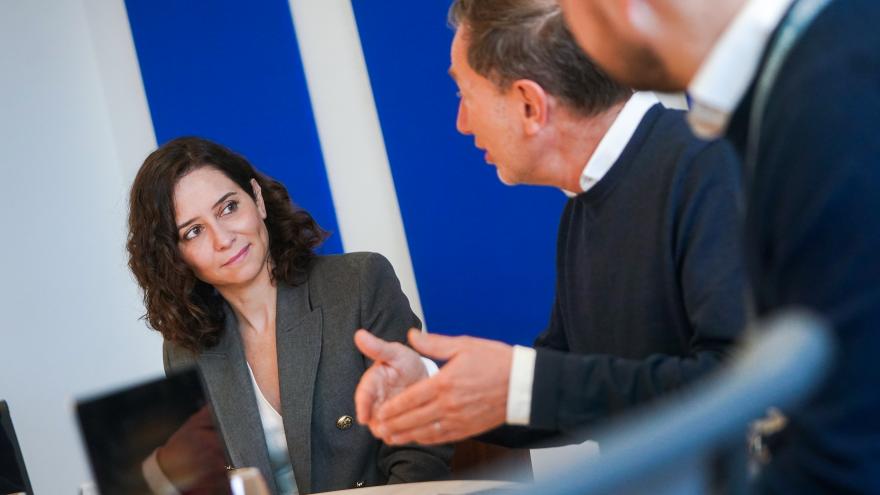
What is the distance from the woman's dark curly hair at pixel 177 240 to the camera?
265 cm

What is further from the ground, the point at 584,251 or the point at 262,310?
the point at 584,251

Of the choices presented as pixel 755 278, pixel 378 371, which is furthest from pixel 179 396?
pixel 755 278

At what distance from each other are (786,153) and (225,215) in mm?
2051

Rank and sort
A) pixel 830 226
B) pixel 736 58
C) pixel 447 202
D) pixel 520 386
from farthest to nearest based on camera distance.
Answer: pixel 447 202 → pixel 520 386 → pixel 736 58 → pixel 830 226

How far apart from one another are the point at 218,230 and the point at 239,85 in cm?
127

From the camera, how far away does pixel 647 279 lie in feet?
5.64

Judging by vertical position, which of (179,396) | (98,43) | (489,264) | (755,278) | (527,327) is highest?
(98,43)

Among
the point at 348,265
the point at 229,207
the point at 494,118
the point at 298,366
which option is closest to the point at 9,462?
the point at 298,366

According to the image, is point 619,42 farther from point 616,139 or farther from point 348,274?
point 348,274

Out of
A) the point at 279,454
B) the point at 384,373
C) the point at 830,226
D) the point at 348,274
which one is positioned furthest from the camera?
the point at 348,274

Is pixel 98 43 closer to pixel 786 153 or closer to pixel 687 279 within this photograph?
pixel 687 279

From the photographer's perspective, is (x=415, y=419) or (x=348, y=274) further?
(x=348, y=274)

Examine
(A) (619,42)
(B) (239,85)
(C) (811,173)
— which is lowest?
(C) (811,173)

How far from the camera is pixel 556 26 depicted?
1.74 m
